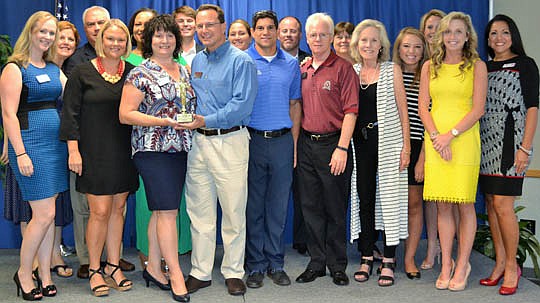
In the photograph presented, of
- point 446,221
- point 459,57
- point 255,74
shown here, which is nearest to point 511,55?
point 459,57

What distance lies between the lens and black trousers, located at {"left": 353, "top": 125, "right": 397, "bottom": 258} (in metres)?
3.85

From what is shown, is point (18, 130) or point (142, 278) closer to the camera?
point (18, 130)

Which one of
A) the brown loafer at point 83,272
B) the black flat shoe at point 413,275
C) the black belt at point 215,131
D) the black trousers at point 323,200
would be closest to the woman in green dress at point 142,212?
the brown loafer at point 83,272

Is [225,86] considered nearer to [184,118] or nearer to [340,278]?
[184,118]

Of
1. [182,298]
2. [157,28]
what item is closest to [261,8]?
[157,28]

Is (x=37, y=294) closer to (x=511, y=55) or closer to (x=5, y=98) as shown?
(x=5, y=98)

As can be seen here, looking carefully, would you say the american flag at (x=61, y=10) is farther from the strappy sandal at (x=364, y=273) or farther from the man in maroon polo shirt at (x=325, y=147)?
the strappy sandal at (x=364, y=273)

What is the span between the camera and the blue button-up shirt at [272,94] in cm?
371

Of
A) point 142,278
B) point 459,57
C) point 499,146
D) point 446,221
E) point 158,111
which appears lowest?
point 142,278

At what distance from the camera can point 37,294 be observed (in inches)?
141

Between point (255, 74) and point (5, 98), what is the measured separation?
141 cm

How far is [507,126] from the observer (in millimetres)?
3682

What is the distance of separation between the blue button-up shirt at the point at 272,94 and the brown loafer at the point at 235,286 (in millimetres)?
955

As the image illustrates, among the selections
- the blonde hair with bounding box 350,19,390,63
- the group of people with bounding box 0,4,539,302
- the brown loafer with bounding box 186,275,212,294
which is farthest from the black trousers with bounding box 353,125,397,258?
the brown loafer with bounding box 186,275,212,294
